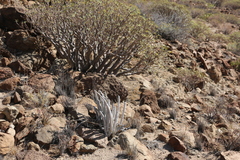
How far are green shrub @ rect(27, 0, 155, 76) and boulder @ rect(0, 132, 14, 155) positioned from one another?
8.14 ft

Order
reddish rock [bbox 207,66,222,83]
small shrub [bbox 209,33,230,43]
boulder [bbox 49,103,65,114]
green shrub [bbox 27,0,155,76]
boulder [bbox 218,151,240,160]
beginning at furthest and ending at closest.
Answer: small shrub [bbox 209,33,230,43]
reddish rock [bbox 207,66,222,83]
green shrub [bbox 27,0,155,76]
boulder [bbox 49,103,65,114]
boulder [bbox 218,151,240,160]

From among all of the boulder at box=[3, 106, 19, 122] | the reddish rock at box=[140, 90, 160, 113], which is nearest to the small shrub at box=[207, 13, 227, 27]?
the reddish rock at box=[140, 90, 160, 113]

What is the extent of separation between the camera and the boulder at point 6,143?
2.67 meters

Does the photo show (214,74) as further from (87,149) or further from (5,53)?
(5,53)

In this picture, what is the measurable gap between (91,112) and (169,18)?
8778mm

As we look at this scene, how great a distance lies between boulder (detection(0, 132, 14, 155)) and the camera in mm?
2672

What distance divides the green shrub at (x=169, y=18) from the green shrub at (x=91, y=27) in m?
5.03

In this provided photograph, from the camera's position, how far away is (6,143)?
2721 mm

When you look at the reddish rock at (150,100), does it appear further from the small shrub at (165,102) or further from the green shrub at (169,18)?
the green shrub at (169,18)

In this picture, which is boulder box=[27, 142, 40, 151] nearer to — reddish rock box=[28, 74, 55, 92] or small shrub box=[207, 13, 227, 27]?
reddish rock box=[28, 74, 55, 92]

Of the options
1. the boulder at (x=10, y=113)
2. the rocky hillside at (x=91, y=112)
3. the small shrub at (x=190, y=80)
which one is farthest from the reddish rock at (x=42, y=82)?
the small shrub at (x=190, y=80)

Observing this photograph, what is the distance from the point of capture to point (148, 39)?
18.1 feet

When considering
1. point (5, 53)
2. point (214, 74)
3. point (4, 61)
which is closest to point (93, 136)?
point (4, 61)

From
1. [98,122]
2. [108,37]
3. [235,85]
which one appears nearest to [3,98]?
[98,122]
